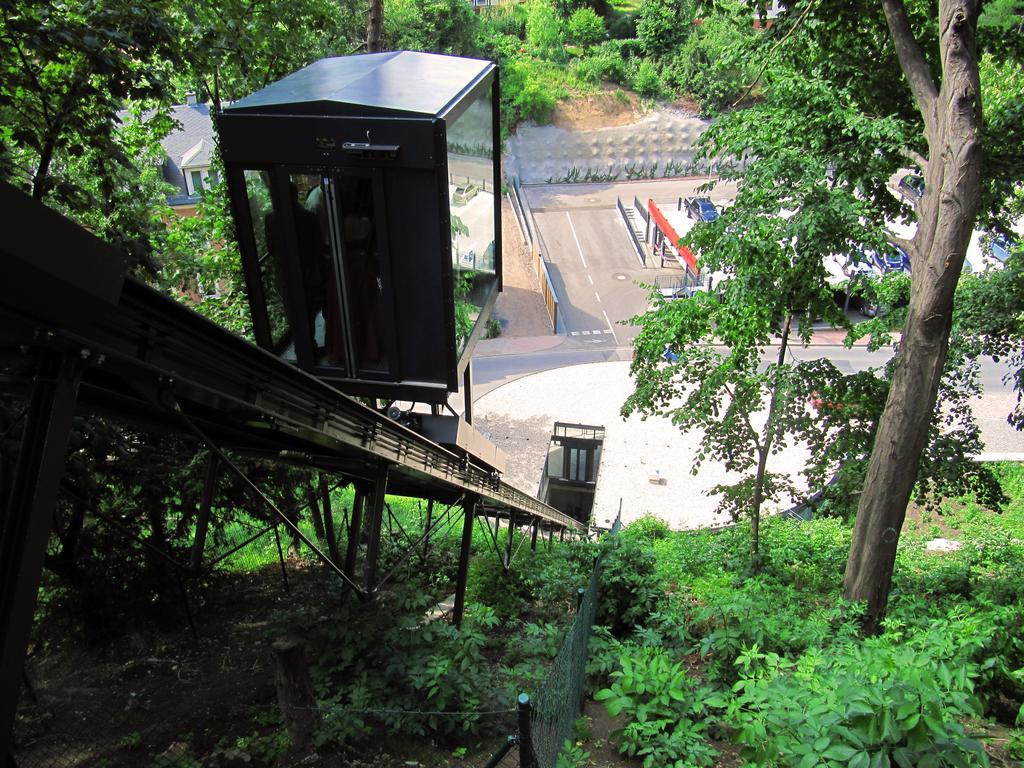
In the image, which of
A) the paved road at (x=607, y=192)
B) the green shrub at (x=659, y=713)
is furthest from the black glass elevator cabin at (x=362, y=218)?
the paved road at (x=607, y=192)

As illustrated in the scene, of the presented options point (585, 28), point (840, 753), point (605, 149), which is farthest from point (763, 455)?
point (585, 28)

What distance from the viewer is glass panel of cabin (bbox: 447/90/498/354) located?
6.11 metres

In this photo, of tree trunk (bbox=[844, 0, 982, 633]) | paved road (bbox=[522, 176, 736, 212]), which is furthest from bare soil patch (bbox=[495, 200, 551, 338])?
tree trunk (bbox=[844, 0, 982, 633])

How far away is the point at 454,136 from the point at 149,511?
6254mm

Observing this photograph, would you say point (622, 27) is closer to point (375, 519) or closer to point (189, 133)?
point (189, 133)

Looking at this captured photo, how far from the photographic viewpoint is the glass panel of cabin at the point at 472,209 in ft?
20.1

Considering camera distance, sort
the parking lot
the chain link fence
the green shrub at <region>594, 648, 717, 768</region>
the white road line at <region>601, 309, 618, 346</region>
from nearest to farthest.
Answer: the green shrub at <region>594, 648, 717, 768</region>, the chain link fence, the white road line at <region>601, 309, 618, 346</region>, the parking lot

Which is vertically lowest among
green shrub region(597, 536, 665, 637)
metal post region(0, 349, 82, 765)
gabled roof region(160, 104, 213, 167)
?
green shrub region(597, 536, 665, 637)

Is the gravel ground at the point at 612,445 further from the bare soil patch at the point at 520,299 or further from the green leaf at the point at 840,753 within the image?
the green leaf at the point at 840,753

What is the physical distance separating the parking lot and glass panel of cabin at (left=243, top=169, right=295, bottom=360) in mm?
24815

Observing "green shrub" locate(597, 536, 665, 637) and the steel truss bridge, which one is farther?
"green shrub" locate(597, 536, 665, 637)

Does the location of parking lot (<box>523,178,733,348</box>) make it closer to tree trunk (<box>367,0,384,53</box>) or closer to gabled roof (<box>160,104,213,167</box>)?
gabled roof (<box>160,104,213,167</box>)

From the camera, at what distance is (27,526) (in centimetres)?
258

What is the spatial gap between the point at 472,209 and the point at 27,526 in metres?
4.94
